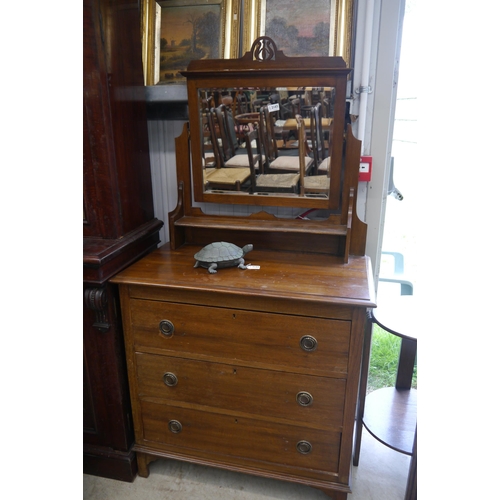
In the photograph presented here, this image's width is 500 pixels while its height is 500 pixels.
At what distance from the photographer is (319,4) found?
1483mm

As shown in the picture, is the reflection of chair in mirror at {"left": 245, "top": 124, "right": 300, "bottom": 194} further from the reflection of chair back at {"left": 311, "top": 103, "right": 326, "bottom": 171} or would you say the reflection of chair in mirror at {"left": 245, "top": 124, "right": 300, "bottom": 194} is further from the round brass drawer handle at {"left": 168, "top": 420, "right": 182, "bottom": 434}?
A: the round brass drawer handle at {"left": 168, "top": 420, "right": 182, "bottom": 434}


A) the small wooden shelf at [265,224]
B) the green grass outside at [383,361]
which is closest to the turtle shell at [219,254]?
the small wooden shelf at [265,224]

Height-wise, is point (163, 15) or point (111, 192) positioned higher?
point (163, 15)

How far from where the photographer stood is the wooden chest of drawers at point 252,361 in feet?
4.26

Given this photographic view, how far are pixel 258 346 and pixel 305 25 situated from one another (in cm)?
125

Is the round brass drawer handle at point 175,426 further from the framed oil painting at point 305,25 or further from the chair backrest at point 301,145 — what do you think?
the framed oil painting at point 305,25

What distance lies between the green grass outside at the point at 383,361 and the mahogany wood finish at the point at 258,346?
0.81 metres

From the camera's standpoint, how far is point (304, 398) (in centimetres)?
136

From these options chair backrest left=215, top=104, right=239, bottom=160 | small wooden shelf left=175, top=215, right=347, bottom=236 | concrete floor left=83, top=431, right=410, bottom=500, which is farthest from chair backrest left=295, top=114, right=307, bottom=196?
concrete floor left=83, top=431, right=410, bottom=500

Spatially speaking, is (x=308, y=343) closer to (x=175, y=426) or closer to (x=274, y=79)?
(x=175, y=426)

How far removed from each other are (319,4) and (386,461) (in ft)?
6.45

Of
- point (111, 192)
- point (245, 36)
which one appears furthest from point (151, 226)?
point (245, 36)
